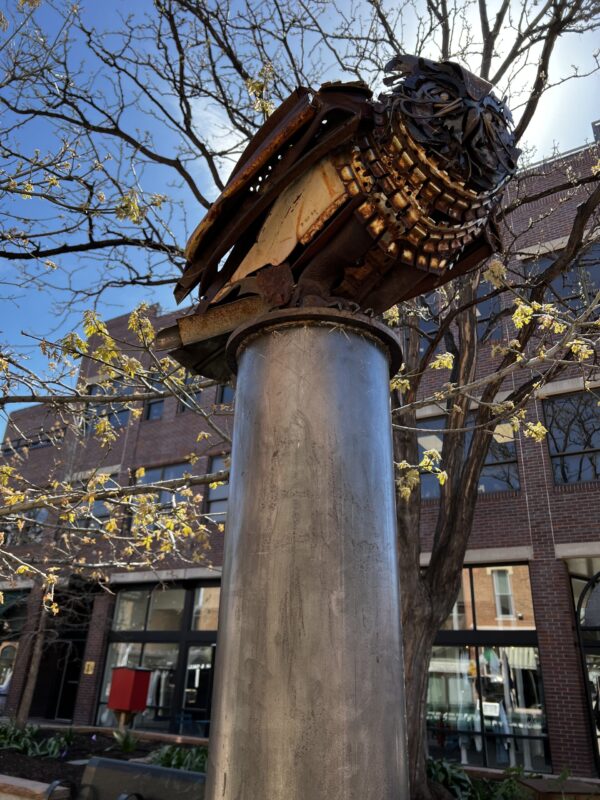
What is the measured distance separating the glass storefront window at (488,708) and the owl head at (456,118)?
13304 millimetres

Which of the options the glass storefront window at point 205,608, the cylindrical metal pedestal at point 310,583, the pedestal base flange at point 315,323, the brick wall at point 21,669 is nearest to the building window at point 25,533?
the brick wall at point 21,669

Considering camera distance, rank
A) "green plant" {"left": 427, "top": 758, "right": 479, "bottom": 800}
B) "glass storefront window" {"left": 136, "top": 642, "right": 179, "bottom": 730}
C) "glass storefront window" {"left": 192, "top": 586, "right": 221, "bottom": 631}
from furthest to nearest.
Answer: "glass storefront window" {"left": 192, "top": 586, "right": 221, "bottom": 631} → "glass storefront window" {"left": 136, "top": 642, "right": 179, "bottom": 730} → "green plant" {"left": 427, "top": 758, "right": 479, "bottom": 800}

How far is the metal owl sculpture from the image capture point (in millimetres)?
1936

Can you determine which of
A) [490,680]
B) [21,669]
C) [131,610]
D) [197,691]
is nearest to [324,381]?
[490,680]

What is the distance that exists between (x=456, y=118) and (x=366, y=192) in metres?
0.40

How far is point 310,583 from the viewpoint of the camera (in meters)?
1.60

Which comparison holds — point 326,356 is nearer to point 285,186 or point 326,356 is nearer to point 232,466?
point 232,466

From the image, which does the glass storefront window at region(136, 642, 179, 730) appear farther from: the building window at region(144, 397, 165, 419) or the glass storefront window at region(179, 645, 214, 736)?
the building window at region(144, 397, 165, 419)

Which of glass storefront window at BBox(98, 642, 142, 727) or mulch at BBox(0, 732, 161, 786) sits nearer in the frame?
mulch at BBox(0, 732, 161, 786)

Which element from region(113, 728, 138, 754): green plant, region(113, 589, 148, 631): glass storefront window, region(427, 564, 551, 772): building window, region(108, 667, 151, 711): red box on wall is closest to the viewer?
region(108, 667, 151, 711): red box on wall

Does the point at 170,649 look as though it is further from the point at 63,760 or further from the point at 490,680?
the point at 490,680

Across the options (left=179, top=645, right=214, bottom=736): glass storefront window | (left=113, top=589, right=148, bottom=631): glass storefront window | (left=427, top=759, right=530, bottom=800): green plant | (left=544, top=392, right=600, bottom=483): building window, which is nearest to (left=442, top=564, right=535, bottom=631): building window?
(left=544, top=392, right=600, bottom=483): building window

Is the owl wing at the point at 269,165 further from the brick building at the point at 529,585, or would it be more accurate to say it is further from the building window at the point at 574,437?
the building window at the point at 574,437

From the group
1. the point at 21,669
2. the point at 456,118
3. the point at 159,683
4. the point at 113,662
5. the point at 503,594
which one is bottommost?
the point at 159,683
